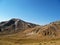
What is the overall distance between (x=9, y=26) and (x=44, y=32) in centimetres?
8170

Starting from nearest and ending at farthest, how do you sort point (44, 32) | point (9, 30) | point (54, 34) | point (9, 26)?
point (54, 34) < point (44, 32) < point (9, 30) < point (9, 26)

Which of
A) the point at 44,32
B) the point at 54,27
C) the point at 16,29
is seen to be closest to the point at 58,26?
the point at 54,27

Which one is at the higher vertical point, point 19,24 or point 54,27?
point 19,24

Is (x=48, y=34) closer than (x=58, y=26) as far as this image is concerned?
Yes

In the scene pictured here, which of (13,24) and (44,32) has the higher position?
(13,24)

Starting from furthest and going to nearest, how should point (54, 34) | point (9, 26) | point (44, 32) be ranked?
point (9, 26) → point (44, 32) → point (54, 34)

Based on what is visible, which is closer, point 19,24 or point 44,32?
point 44,32

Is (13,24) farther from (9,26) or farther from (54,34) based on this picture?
(54,34)

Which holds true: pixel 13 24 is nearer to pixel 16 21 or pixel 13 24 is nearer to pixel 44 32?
pixel 16 21

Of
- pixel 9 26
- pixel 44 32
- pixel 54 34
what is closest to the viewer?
pixel 54 34

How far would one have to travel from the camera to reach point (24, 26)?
166m

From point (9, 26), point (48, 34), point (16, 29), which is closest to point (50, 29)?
point (48, 34)

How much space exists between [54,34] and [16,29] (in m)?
78.1

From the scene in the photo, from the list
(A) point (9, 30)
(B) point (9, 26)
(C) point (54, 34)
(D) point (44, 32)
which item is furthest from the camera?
(B) point (9, 26)
